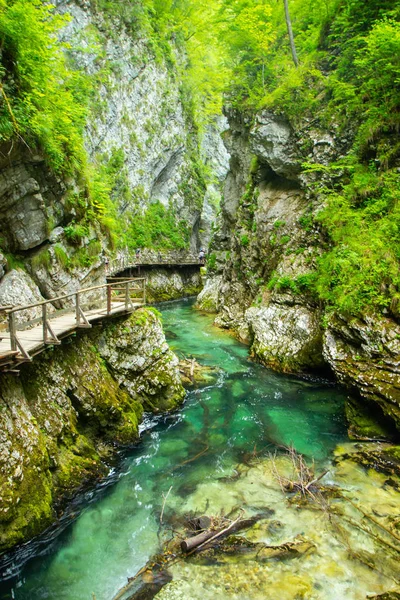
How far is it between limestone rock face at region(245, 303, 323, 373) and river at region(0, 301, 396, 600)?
852 mm

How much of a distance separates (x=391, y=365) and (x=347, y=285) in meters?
2.96

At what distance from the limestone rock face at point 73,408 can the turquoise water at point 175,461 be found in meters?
0.57

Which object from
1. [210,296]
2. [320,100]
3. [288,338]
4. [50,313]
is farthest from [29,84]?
[210,296]

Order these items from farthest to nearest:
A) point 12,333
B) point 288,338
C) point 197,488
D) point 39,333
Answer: point 288,338 < point 39,333 < point 197,488 < point 12,333

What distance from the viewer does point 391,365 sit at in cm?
923

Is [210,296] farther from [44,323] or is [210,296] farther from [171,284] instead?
[44,323]

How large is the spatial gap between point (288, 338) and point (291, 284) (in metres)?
2.47

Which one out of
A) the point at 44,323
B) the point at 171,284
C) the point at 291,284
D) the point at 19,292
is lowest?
the point at 171,284

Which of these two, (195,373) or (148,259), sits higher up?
(148,259)

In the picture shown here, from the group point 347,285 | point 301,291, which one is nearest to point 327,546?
point 347,285

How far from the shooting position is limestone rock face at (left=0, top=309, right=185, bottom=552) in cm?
587

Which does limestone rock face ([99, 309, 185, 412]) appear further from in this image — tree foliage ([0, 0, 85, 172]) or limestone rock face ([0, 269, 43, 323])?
tree foliage ([0, 0, 85, 172])

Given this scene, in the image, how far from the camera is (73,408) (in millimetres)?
8172

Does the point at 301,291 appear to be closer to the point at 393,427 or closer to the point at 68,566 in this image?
the point at 393,427
